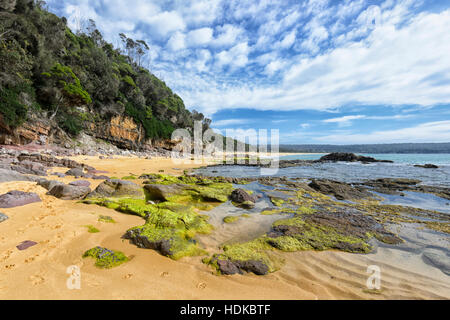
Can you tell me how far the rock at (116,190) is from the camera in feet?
21.1

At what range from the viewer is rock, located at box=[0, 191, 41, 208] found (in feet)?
14.5

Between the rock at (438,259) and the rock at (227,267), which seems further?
the rock at (438,259)

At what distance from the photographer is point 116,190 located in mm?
6730

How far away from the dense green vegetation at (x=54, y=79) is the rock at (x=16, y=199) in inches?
581

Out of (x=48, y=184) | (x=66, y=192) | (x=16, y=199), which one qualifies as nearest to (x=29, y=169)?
(x=48, y=184)

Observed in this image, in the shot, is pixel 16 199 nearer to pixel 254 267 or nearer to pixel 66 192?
pixel 66 192

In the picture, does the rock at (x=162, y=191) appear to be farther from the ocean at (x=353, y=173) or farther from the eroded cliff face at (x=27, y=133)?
the eroded cliff face at (x=27, y=133)

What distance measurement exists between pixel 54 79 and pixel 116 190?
20.7m

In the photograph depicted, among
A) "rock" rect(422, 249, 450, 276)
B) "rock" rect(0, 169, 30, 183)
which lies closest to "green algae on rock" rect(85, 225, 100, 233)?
"rock" rect(0, 169, 30, 183)

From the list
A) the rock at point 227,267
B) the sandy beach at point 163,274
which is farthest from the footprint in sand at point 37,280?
the rock at point 227,267

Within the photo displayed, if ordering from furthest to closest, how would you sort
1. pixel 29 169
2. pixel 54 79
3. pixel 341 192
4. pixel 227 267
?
pixel 54 79 → pixel 341 192 → pixel 29 169 → pixel 227 267

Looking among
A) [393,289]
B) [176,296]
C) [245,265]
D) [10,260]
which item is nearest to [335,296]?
[393,289]

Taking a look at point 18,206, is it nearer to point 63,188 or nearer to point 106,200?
point 63,188

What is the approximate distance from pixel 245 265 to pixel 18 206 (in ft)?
19.8
